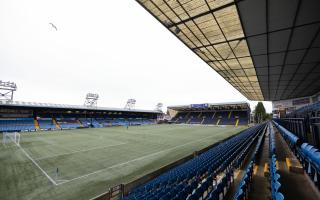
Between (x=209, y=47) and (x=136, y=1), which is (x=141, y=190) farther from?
(x=209, y=47)

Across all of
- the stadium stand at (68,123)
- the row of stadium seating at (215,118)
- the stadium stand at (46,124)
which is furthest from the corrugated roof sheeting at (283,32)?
the row of stadium seating at (215,118)

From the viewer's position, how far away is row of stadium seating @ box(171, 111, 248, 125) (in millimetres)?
56672

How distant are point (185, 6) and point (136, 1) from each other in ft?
6.95

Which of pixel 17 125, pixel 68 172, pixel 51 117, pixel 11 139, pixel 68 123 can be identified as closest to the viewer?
pixel 68 172

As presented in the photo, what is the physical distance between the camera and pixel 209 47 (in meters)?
11.4

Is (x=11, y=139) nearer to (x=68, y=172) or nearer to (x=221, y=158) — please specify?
(x=68, y=172)

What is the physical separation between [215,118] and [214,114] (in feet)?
13.4

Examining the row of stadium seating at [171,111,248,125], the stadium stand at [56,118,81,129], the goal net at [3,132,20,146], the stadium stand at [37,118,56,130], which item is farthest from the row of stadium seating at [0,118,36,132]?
the row of stadium seating at [171,111,248,125]

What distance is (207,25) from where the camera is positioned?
28.5 ft

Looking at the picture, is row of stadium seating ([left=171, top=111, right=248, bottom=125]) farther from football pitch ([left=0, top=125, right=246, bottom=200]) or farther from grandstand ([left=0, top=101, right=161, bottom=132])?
football pitch ([left=0, top=125, right=246, bottom=200])

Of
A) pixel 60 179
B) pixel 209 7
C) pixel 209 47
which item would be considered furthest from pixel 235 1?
pixel 60 179

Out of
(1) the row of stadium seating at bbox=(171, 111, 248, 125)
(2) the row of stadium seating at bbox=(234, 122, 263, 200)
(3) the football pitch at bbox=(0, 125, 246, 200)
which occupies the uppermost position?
(1) the row of stadium seating at bbox=(171, 111, 248, 125)

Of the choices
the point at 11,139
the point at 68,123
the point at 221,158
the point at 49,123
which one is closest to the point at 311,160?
the point at 221,158

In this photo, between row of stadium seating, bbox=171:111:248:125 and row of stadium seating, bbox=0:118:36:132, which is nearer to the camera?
row of stadium seating, bbox=0:118:36:132
